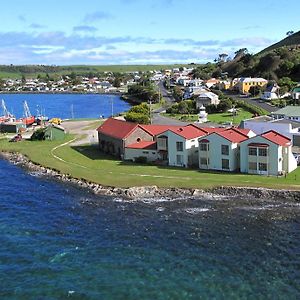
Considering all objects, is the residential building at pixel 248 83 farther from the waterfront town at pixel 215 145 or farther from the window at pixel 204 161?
the window at pixel 204 161

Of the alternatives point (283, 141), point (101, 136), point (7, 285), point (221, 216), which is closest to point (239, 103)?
point (101, 136)

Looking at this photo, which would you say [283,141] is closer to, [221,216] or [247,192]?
[247,192]

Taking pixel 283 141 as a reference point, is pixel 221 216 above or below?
below

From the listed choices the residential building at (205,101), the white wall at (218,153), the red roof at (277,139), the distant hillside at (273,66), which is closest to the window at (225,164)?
the white wall at (218,153)

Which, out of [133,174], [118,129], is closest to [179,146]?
[133,174]

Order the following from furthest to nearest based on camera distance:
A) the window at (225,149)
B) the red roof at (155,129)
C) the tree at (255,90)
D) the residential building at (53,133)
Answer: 1. the tree at (255,90)
2. the residential building at (53,133)
3. the red roof at (155,129)
4. the window at (225,149)
